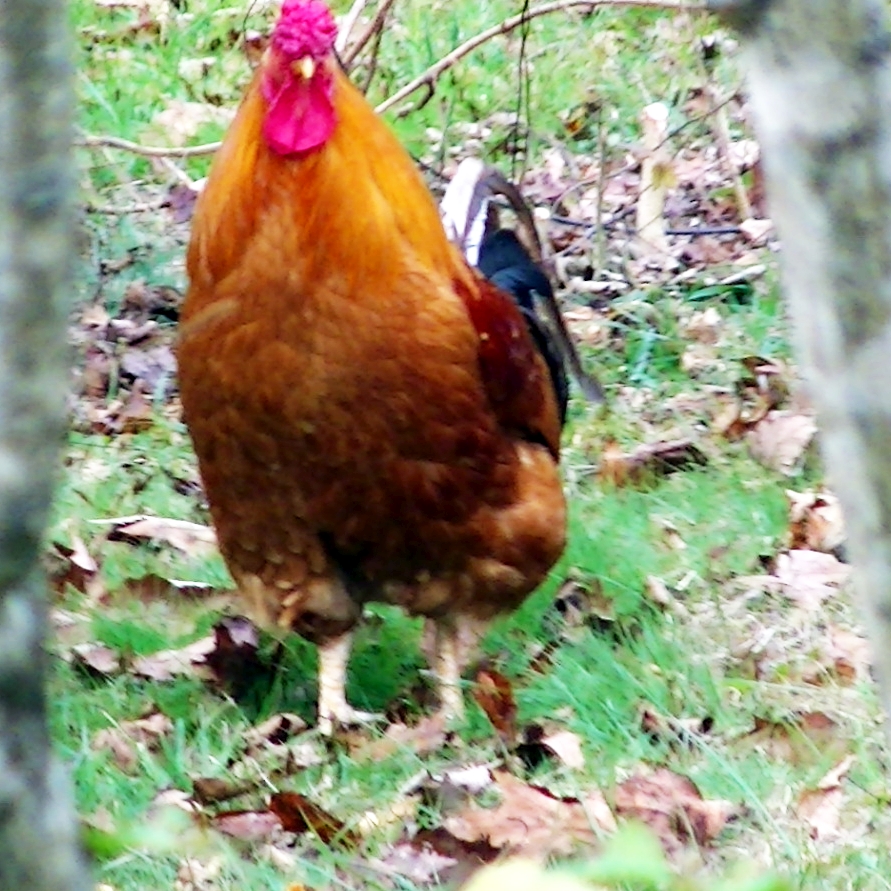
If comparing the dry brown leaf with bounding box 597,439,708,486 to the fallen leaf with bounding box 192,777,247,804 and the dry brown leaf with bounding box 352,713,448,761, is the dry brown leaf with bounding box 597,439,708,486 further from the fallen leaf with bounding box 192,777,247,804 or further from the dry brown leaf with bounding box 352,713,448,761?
the fallen leaf with bounding box 192,777,247,804

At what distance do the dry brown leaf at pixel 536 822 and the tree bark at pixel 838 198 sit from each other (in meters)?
2.22

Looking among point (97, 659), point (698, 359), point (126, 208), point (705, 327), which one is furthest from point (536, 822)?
point (126, 208)

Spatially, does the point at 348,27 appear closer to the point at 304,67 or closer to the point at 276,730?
the point at 304,67

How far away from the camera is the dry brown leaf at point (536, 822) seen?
3082 mm

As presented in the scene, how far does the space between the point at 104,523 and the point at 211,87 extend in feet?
10.3

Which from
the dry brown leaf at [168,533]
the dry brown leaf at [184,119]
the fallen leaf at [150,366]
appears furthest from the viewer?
the dry brown leaf at [184,119]

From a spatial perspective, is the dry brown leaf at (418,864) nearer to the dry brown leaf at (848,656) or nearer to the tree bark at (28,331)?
the dry brown leaf at (848,656)

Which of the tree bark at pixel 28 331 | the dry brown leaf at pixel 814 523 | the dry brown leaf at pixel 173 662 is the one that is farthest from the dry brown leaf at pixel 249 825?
the tree bark at pixel 28 331

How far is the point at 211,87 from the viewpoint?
294 inches

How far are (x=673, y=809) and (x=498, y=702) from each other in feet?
2.51

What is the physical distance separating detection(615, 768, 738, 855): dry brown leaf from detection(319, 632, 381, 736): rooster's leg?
0.82 meters

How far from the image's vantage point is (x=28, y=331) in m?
0.83

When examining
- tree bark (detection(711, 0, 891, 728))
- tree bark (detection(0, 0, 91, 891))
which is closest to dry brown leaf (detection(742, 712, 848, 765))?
tree bark (detection(711, 0, 891, 728))

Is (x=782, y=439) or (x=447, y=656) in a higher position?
(x=782, y=439)
